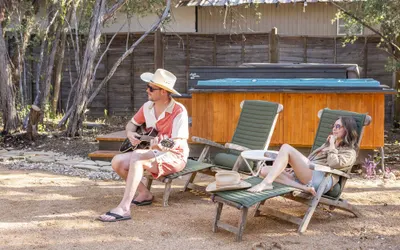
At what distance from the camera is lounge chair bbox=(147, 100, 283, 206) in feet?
21.3

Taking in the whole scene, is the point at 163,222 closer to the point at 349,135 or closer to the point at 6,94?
the point at 349,135

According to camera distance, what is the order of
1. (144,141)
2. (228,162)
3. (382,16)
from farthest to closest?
(382,16)
(228,162)
(144,141)

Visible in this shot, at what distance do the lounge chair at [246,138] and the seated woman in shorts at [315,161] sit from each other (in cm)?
89

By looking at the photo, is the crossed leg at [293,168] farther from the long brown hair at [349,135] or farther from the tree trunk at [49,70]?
the tree trunk at [49,70]

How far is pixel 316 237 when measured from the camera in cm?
518

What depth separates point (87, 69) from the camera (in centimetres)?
1054

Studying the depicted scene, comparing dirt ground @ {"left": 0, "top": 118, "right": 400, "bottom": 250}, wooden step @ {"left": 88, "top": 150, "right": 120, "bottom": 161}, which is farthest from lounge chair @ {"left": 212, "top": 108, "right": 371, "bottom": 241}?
wooden step @ {"left": 88, "top": 150, "right": 120, "bottom": 161}

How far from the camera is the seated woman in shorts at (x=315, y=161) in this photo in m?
5.37

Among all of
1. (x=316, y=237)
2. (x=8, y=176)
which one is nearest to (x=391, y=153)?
(x=316, y=237)

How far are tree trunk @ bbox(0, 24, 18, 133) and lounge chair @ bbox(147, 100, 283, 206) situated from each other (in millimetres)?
5181

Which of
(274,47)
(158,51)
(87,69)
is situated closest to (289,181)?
(87,69)

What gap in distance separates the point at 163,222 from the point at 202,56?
8980mm

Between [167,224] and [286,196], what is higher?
[286,196]

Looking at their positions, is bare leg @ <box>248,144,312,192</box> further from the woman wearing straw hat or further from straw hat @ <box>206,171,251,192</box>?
the woman wearing straw hat
